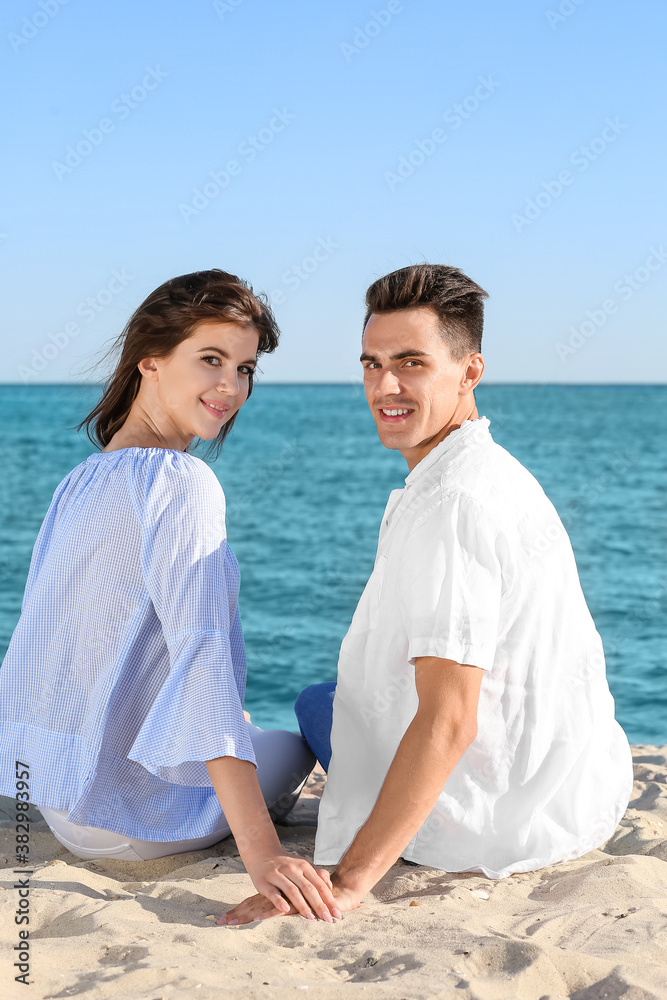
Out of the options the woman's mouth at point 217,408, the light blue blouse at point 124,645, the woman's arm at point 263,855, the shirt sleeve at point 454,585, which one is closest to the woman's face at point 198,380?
the woman's mouth at point 217,408

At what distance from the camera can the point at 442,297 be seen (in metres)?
2.84

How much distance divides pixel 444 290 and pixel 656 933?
74.3 inches

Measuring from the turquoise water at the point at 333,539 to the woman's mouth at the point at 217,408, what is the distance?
58 centimetres

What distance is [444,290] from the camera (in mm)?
2842

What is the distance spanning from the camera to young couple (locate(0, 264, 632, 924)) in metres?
2.44

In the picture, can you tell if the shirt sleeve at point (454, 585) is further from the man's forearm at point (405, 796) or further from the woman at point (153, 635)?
the woman at point (153, 635)

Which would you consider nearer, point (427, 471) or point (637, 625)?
point (427, 471)

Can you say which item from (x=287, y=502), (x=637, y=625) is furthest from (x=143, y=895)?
(x=287, y=502)

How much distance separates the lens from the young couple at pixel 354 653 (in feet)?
8.00

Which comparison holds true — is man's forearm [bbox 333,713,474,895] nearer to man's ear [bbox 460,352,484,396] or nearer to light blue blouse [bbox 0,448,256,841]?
light blue blouse [bbox 0,448,256,841]

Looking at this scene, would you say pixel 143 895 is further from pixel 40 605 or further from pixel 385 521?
pixel 385 521

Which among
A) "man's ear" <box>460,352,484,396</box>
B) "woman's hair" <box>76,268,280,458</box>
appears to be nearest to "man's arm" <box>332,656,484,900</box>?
"man's ear" <box>460,352,484,396</box>

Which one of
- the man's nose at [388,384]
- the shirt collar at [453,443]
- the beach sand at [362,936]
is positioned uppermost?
the man's nose at [388,384]

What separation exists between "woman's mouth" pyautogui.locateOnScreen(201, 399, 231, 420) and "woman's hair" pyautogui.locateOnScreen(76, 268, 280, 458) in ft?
0.68
